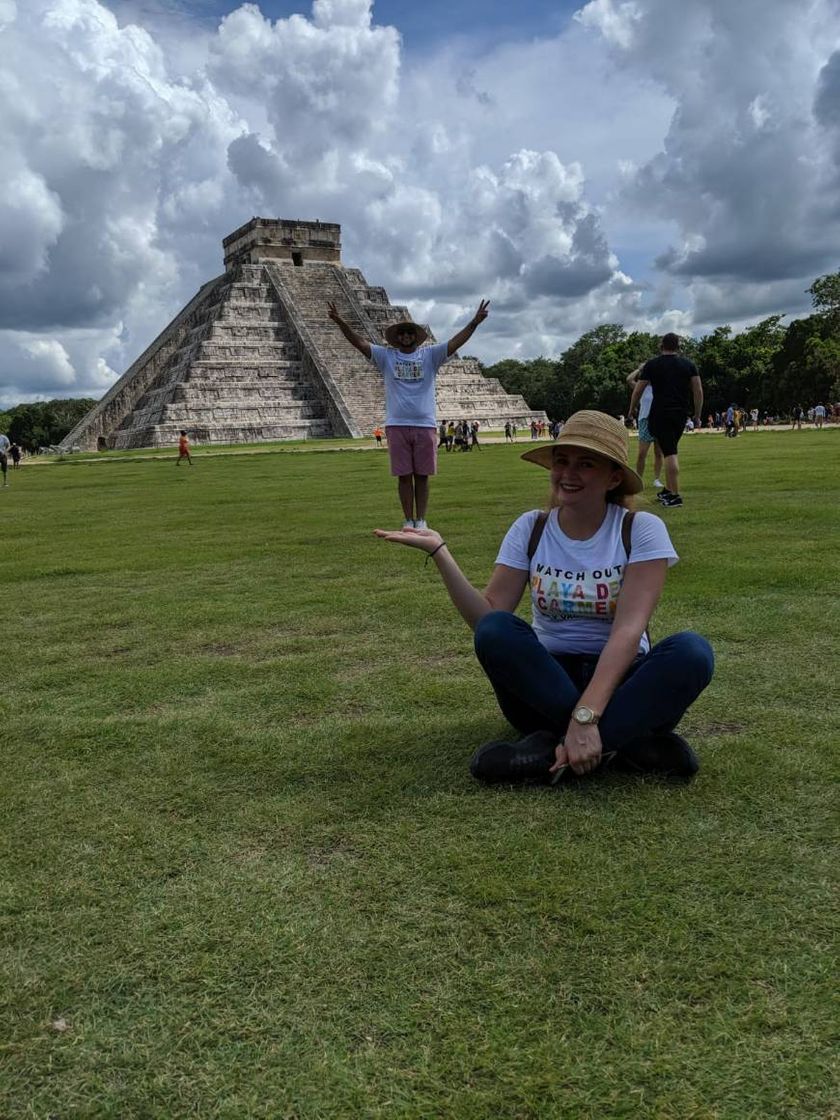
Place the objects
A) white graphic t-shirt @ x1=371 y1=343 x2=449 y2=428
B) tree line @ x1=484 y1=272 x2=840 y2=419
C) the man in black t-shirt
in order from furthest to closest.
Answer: tree line @ x1=484 y1=272 x2=840 y2=419 < the man in black t-shirt < white graphic t-shirt @ x1=371 y1=343 x2=449 y2=428

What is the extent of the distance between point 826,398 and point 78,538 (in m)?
59.9

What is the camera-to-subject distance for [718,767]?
315cm

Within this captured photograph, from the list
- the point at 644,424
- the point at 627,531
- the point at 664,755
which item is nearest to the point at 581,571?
the point at 627,531

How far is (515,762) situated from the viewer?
3.06 m

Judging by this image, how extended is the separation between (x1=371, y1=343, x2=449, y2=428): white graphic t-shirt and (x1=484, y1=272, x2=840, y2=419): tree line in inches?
1815

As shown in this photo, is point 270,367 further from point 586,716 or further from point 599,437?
point 586,716

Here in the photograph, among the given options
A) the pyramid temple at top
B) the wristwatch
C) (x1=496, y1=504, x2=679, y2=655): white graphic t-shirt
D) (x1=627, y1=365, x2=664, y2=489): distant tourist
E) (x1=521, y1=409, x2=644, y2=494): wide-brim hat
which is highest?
the pyramid temple at top

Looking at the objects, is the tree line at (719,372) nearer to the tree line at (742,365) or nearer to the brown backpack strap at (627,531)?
the tree line at (742,365)

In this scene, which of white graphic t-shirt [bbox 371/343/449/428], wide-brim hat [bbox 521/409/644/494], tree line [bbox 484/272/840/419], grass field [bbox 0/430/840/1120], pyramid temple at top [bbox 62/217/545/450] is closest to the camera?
grass field [bbox 0/430/840/1120]

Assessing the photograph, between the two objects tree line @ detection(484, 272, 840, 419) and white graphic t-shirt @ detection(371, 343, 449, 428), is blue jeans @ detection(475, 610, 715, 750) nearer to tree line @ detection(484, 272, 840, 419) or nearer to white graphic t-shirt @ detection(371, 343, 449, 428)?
white graphic t-shirt @ detection(371, 343, 449, 428)

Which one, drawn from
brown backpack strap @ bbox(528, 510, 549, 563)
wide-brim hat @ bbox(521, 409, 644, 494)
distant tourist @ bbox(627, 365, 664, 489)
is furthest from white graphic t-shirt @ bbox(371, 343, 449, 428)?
wide-brim hat @ bbox(521, 409, 644, 494)

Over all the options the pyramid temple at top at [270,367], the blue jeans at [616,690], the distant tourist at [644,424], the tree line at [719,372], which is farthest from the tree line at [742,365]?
the blue jeans at [616,690]

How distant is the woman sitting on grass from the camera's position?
3.03 meters

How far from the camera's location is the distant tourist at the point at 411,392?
811 cm
